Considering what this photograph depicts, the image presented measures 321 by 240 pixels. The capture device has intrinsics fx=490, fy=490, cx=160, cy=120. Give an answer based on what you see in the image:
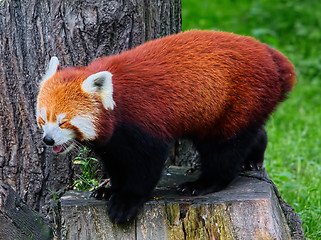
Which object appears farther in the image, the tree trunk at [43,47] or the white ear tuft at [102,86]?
the tree trunk at [43,47]

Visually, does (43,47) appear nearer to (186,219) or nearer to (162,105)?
(162,105)

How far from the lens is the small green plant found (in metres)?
3.36

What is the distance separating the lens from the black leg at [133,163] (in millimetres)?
2722

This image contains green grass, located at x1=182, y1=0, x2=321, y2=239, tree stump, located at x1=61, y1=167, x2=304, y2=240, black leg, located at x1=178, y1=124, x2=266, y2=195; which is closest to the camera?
tree stump, located at x1=61, y1=167, x2=304, y2=240

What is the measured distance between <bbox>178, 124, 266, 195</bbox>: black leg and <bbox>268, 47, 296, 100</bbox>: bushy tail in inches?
13.3

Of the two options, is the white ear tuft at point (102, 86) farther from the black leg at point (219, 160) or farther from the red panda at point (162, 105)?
the black leg at point (219, 160)

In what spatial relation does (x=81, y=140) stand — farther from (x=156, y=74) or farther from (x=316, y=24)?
Result: (x=316, y=24)

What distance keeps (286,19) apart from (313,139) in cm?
315

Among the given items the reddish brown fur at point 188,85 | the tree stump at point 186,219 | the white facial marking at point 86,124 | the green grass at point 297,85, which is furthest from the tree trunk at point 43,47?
the green grass at point 297,85

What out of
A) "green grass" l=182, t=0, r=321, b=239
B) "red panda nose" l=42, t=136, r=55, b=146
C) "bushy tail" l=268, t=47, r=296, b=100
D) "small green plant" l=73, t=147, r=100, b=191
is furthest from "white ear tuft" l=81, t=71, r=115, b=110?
"green grass" l=182, t=0, r=321, b=239

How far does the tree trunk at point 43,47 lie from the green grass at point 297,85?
5.94 ft

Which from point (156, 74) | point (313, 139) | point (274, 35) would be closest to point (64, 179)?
point (156, 74)

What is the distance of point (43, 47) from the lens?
3367 millimetres

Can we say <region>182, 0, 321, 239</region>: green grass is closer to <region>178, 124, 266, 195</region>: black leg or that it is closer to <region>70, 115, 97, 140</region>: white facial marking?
<region>178, 124, 266, 195</region>: black leg
